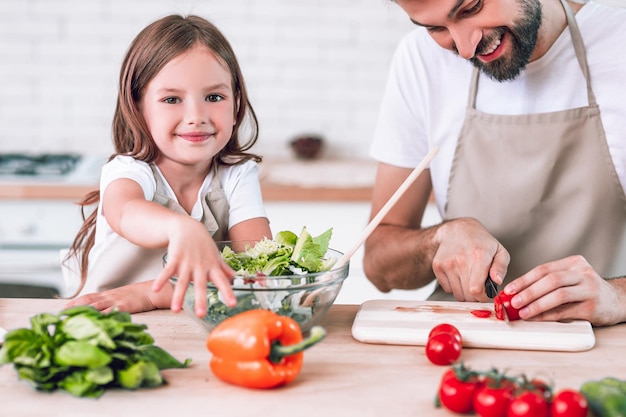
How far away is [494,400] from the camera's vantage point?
3.37ft

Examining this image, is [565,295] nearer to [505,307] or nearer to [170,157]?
[505,307]

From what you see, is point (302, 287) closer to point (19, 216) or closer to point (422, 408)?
point (422, 408)

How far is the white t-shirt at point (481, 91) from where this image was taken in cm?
196

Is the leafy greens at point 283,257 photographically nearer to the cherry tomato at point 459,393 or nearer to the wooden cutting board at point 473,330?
the wooden cutting board at point 473,330

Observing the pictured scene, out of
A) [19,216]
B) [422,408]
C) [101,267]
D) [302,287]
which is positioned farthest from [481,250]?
[19,216]

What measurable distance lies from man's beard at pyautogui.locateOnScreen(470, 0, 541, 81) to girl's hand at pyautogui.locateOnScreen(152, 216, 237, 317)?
86 cm

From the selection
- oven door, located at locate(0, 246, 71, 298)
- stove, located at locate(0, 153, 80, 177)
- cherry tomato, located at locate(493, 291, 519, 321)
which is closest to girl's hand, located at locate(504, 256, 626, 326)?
cherry tomato, located at locate(493, 291, 519, 321)

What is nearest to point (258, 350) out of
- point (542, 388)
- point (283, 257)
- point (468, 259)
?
point (283, 257)

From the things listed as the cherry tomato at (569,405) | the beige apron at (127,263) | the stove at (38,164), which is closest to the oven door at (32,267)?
the stove at (38,164)

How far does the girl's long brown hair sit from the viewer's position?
177cm

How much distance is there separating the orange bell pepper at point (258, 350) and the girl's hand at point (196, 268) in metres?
0.05

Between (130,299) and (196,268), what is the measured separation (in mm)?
389

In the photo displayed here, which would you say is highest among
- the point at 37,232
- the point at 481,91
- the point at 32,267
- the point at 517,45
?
the point at 517,45

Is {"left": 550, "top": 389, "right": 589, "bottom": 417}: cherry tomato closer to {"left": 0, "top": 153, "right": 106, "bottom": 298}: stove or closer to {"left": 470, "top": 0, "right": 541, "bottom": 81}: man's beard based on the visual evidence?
{"left": 470, "top": 0, "right": 541, "bottom": 81}: man's beard
